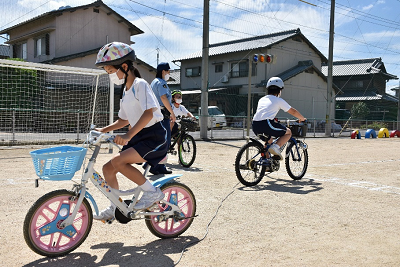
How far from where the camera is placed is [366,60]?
43.7 metres

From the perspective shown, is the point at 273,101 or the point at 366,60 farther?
the point at 366,60

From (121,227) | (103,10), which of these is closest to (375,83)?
(103,10)

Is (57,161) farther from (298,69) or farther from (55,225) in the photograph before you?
(298,69)

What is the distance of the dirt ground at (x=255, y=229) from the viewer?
3115 mm

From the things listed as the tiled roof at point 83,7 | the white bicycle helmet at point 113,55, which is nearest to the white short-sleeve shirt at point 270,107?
the white bicycle helmet at point 113,55

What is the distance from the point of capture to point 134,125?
3.19 m

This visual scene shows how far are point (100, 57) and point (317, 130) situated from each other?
2174 cm

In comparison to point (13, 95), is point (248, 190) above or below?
below

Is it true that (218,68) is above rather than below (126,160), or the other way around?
above

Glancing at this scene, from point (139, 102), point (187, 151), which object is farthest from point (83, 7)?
point (139, 102)

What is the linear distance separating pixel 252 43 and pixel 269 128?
97.9 ft

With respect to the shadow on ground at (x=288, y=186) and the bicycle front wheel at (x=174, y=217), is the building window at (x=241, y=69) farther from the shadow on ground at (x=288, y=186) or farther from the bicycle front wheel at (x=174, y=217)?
the bicycle front wheel at (x=174, y=217)

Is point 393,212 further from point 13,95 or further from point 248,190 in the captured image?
point 13,95

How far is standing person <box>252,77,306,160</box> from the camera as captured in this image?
6219 mm
